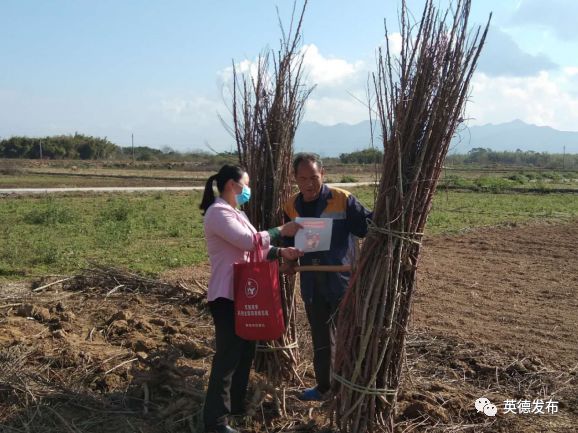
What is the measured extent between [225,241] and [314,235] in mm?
539

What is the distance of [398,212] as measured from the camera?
2.89 m

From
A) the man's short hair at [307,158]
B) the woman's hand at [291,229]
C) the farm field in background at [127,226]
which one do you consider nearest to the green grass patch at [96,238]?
the farm field in background at [127,226]

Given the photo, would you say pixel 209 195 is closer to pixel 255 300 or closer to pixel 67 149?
pixel 255 300

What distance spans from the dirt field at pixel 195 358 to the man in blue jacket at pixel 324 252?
357mm

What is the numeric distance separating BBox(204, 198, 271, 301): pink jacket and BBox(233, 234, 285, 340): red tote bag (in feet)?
0.16

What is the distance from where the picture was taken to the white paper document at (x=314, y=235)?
3289 mm

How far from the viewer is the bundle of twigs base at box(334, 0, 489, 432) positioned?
9.39 ft

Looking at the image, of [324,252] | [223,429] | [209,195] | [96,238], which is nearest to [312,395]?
[223,429]

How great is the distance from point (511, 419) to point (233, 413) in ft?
5.42

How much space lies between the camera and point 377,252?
9.69 feet

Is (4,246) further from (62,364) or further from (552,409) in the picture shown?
(552,409)

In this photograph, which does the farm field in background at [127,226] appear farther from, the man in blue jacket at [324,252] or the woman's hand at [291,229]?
the woman's hand at [291,229]

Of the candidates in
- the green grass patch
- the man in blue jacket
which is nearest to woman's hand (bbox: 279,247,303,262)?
the man in blue jacket

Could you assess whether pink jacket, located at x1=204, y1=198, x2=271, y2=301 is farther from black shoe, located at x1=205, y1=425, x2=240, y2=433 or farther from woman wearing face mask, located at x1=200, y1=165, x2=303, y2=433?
black shoe, located at x1=205, y1=425, x2=240, y2=433
